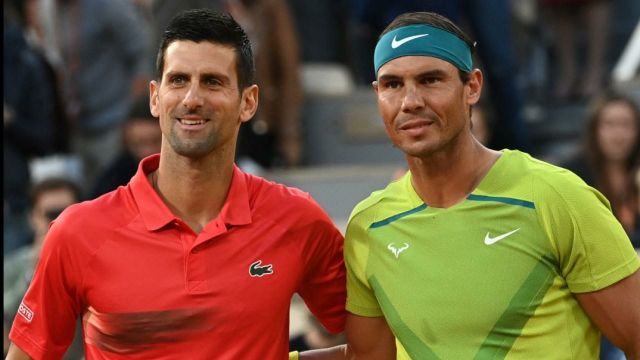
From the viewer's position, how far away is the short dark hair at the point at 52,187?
8.99m

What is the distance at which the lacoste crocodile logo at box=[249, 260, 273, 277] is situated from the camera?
5.02 m

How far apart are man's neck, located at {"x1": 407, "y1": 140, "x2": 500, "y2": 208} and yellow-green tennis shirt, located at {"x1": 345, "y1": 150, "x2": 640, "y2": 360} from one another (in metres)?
0.04

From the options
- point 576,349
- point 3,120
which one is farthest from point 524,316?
point 3,120

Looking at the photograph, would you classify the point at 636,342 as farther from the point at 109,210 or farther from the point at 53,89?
the point at 53,89

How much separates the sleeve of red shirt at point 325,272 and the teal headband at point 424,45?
63cm

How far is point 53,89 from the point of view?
377 inches

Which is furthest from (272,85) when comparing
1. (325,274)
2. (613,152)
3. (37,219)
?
(325,274)

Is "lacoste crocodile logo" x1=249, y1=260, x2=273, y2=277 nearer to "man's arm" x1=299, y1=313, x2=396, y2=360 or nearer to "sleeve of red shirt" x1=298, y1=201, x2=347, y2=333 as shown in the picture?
"sleeve of red shirt" x1=298, y1=201, x2=347, y2=333

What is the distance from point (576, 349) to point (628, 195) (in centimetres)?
371

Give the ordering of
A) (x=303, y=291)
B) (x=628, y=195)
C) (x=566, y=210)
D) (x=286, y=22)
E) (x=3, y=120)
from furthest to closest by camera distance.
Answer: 1. (x=286, y=22)
2. (x=3, y=120)
3. (x=628, y=195)
4. (x=303, y=291)
5. (x=566, y=210)

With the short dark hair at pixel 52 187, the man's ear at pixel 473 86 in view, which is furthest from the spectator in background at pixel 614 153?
the man's ear at pixel 473 86

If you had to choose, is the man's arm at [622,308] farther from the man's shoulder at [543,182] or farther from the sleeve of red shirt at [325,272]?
the sleeve of red shirt at [325,272]

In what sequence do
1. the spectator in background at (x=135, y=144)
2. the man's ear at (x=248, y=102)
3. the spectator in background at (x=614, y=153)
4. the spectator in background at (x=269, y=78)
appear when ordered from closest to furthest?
the man's ear at (x=248, y=102) → the spectator in background at (x=614, y=153) → the spectator in background at (x=135, y=144) → the spectator in background at (x=269, y=78)

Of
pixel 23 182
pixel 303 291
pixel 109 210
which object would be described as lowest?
pixel 23 182
